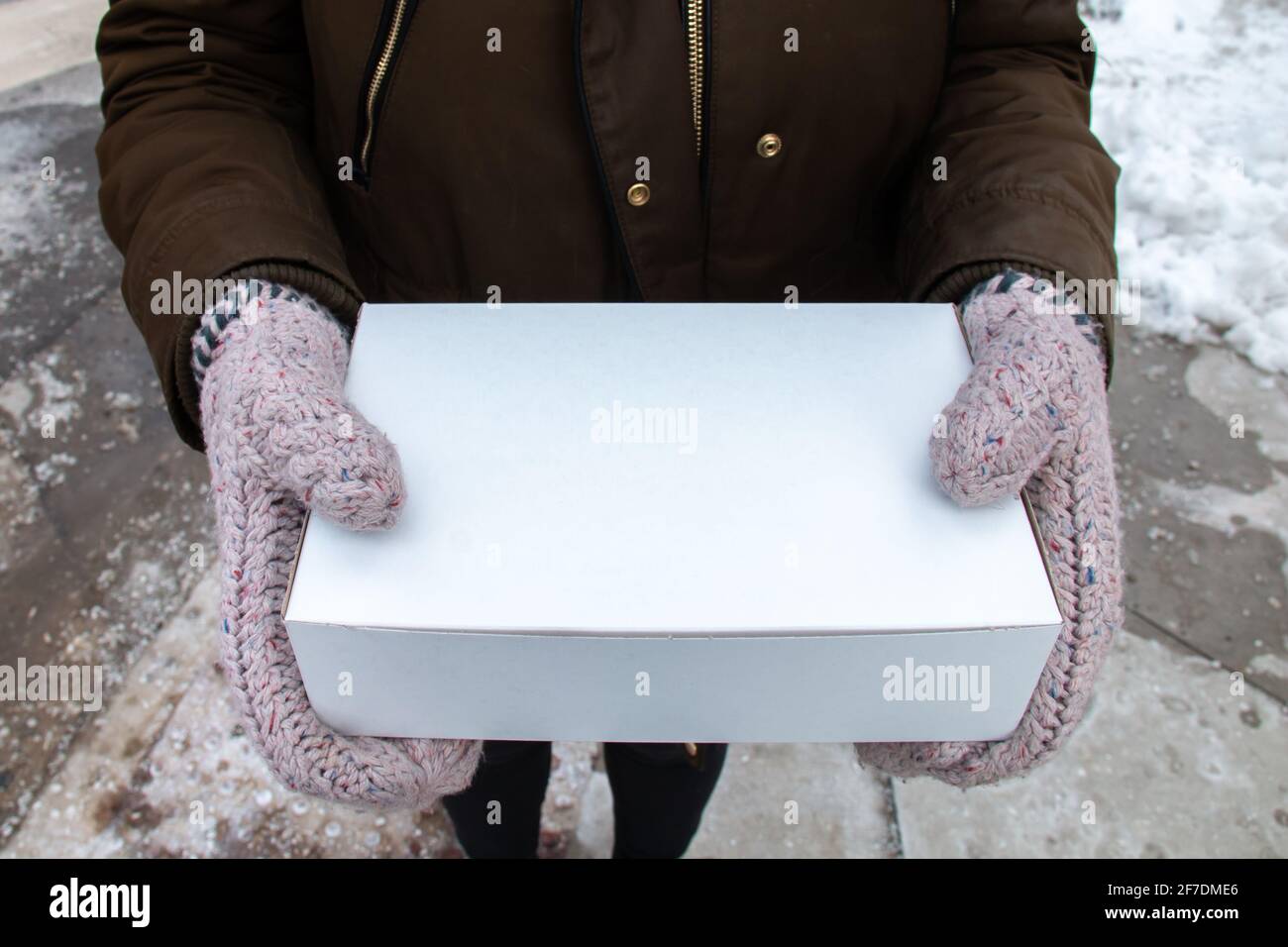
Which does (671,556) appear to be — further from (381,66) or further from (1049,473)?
(381,66)

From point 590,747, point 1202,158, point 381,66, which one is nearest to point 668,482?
point 381,66

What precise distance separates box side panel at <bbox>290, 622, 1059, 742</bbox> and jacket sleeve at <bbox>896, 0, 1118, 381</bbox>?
36 cm

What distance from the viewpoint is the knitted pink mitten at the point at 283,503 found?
70cm

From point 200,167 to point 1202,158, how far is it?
2.77 m

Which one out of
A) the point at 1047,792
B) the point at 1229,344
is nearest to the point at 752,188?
the point at 1047,792

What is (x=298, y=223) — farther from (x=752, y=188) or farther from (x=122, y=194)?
(x=752, y=188)

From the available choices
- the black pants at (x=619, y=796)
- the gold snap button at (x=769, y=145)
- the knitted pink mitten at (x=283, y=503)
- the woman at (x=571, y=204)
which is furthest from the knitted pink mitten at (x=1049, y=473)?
the black pants at (x=619, y=796)

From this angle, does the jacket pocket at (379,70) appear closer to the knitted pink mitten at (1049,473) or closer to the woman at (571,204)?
the woman at (571,204)

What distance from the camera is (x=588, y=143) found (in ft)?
2.94

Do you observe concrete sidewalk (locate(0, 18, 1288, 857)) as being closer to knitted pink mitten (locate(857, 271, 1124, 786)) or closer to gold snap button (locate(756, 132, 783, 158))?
knitted pink mitten (locate(857, 271, 1124, 786))

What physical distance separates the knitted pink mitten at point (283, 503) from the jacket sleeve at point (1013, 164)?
0.57 metres

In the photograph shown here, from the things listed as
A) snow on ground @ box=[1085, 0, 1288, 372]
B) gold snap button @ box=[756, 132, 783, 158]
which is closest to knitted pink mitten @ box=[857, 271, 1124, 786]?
gold snap button @ box=[756, 132, 783, 158]

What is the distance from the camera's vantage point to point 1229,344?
2.31m

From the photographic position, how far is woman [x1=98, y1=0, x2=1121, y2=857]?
0.75m
